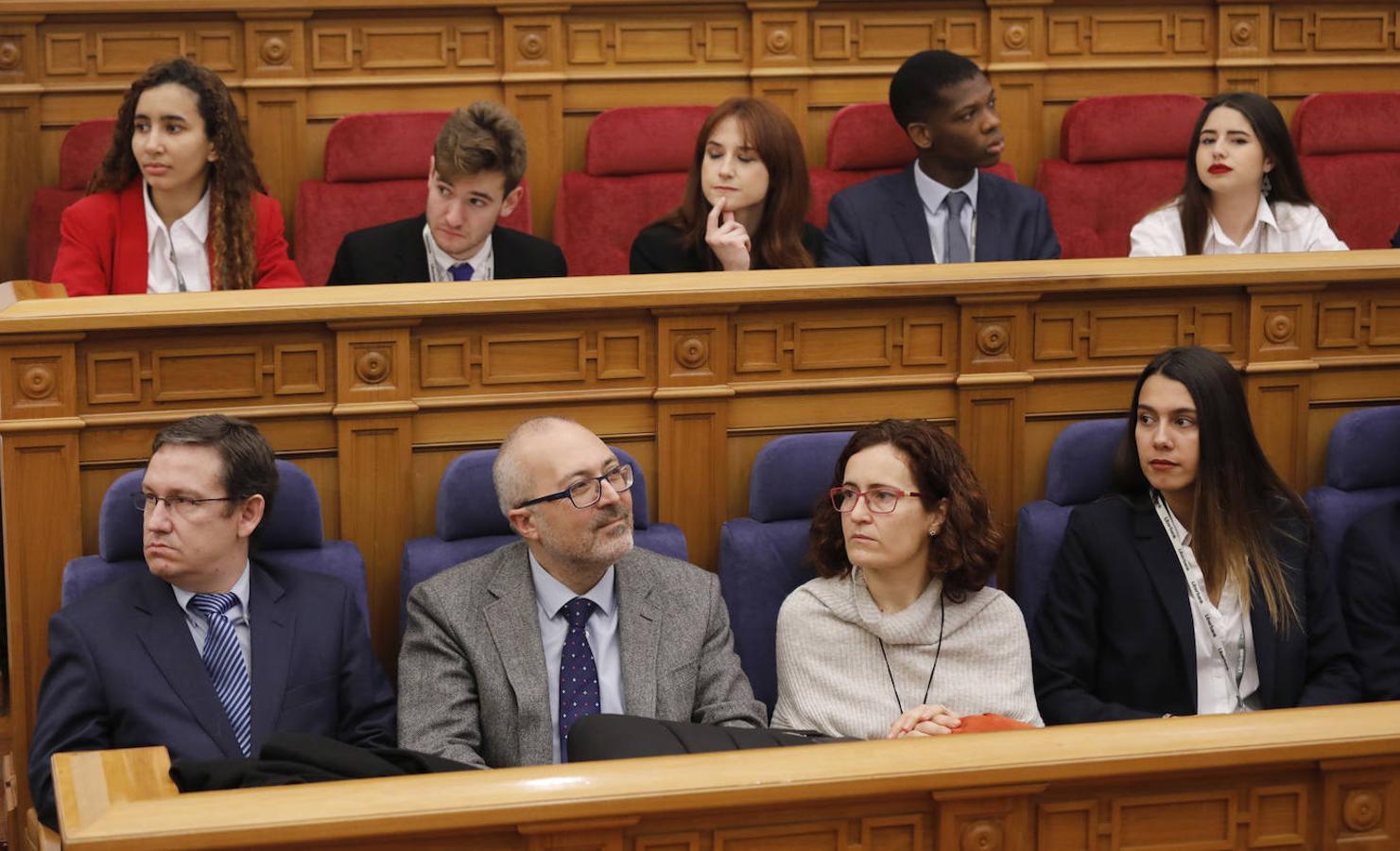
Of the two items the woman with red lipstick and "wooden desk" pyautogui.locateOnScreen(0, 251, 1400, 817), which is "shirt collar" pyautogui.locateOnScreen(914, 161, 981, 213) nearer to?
the woman with red lipstick

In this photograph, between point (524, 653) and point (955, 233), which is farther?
point (955, 233)

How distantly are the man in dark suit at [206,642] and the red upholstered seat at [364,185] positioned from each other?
0.48m

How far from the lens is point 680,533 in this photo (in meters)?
0.93

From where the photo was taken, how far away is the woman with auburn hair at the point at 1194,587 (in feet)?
3.02

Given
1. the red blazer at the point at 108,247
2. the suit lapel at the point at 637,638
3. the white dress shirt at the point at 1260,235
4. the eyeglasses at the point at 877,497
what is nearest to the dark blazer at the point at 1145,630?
the eyeglasses at the point at 877,497

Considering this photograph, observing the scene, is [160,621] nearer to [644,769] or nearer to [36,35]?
[644,769]

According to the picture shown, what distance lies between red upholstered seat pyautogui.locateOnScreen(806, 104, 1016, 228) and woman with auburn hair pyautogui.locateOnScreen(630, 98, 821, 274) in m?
0.18

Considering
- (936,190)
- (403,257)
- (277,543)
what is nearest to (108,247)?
(403,257)

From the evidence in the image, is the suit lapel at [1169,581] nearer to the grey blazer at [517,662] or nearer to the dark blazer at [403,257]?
the grey blazer at [517,662]

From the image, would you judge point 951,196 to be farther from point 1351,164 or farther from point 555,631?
point 555,631

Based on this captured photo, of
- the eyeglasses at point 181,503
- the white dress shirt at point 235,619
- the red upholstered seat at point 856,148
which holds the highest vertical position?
the red upholstered seat at point 856,148

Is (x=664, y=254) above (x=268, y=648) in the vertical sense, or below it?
above

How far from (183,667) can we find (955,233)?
0.68m

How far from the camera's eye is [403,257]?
113 cm
